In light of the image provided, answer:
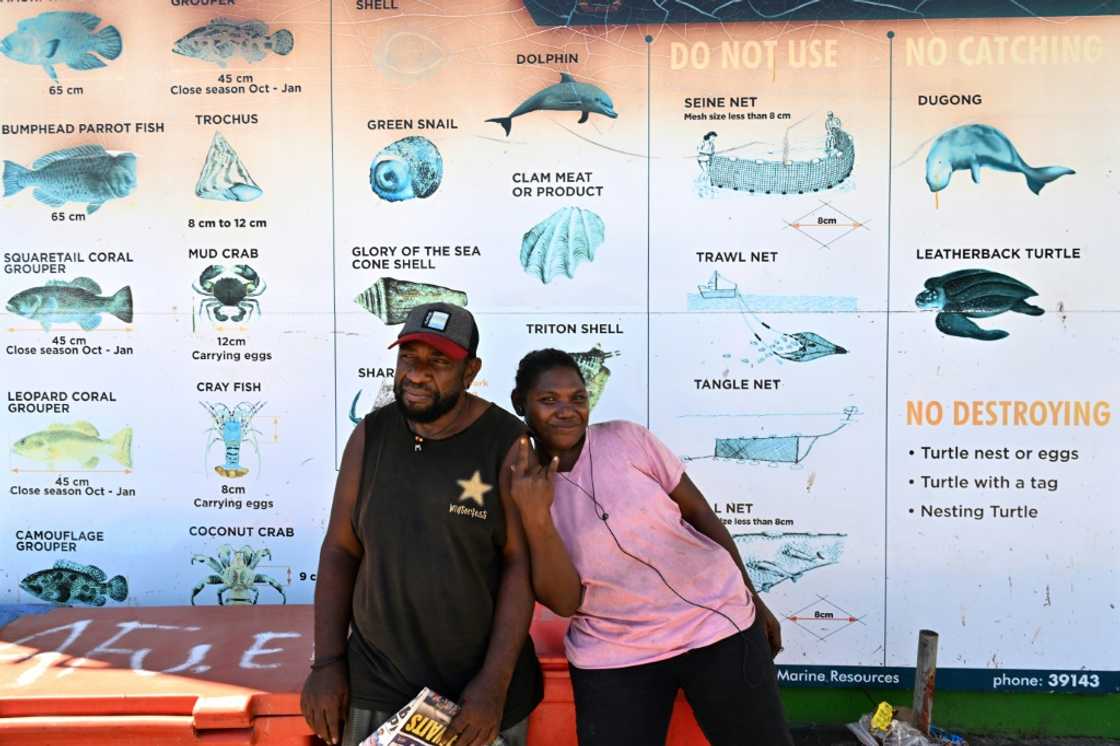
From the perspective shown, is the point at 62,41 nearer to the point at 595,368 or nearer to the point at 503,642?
the point at 595,368

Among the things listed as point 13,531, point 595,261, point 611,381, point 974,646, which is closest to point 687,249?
point 595,261

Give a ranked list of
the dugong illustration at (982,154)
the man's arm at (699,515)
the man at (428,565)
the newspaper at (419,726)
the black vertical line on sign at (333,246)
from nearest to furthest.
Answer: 1. the newspaper at (419,726)
2. the man at (428,565)
3. the man's arm at (699,515)
4. the dugong illustration at (982,154)
5. the black vertical line on sign at (333,246)

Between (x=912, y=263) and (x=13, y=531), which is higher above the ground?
(x=912, y=263)

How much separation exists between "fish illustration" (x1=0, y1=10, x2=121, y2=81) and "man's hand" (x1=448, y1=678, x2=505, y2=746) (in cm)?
Answer: 313

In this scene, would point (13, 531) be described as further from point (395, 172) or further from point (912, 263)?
point (912, 263)

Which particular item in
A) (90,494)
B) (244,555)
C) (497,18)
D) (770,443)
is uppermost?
(497,18)

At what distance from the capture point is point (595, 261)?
3832mm

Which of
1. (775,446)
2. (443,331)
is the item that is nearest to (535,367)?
(443,331)

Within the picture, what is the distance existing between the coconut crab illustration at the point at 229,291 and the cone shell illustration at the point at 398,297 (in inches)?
17.1

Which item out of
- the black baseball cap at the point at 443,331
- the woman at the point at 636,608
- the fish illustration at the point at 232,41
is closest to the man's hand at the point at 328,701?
the woman at the point at 636,608

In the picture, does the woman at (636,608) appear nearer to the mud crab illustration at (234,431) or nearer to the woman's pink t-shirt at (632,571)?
the woman's pink t-shirt at (632,571)

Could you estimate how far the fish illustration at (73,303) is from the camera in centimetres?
394

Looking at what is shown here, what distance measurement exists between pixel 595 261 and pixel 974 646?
219cm

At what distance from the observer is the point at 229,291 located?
392 cm
